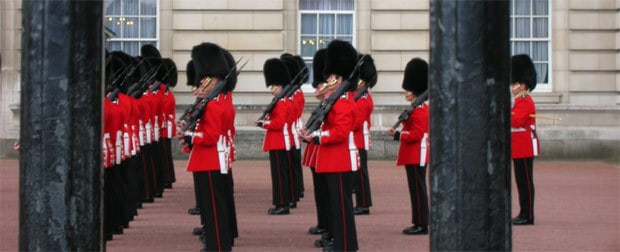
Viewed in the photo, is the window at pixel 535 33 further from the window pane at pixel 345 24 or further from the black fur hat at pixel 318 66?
the black fur hat at pixel 318 66

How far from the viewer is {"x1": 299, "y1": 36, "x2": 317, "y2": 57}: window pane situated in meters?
19.1

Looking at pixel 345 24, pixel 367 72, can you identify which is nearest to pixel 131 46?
pixel 345 24

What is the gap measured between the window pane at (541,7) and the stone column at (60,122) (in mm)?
17223

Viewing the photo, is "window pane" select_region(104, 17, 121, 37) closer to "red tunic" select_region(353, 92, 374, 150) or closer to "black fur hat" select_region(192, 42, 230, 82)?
"red tunic" select_region(353, 92, 374, 150)

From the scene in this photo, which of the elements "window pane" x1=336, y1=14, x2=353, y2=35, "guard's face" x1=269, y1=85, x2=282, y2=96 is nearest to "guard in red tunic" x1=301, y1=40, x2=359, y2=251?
"guard's face" x1=269, y1=85, x2=282, y2=96

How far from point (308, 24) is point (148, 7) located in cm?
269

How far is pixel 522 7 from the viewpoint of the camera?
19375 mm

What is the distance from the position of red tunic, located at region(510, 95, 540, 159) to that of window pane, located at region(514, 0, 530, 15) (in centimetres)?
979

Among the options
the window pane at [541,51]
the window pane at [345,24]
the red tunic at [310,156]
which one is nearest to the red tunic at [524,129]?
the red tunic at [310,156]

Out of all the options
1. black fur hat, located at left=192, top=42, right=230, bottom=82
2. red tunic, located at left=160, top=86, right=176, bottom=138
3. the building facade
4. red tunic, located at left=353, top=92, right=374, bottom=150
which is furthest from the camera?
the building facade

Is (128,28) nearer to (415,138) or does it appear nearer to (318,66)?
(318,66)

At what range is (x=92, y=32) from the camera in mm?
2617

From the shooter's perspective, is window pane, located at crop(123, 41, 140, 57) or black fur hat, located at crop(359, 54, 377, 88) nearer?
black fur hat, located at crop(359, 54, 377, 88)

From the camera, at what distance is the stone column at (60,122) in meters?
2.58
